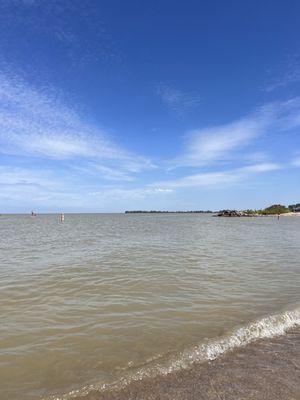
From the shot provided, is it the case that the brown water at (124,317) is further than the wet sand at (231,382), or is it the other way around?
the brown water at (124,317)

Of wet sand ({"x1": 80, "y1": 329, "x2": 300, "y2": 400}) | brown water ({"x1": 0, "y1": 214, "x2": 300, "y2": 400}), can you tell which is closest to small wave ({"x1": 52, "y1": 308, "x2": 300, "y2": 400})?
brown water ({"x1": 0, "y1": 214, "x2": 300, "y2": 400})

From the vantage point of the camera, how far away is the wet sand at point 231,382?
4.56 m

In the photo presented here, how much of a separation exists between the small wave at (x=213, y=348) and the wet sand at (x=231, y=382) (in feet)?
0.50

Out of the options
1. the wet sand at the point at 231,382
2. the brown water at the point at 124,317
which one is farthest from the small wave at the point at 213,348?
the wet sand at the point at 231,382

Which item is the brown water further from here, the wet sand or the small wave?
the wet sand

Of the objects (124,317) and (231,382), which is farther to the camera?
(124,317)

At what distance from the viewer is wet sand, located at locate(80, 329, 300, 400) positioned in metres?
4.56

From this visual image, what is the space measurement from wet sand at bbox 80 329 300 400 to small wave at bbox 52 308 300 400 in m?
0.15

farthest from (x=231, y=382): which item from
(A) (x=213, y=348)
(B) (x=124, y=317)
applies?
(B) (x=124, y=317)

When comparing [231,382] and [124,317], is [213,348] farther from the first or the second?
[124,317]

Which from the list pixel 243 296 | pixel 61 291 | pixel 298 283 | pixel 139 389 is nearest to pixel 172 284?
pixel 243 296

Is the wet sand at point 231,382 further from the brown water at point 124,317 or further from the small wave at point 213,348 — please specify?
the brown water at point 124,317

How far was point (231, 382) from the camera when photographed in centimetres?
486

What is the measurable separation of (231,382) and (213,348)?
1.34m
